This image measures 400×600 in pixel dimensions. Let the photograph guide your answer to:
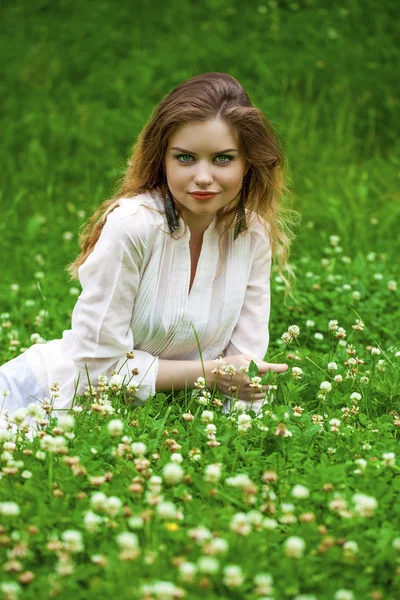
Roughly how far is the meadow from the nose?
0.78 meters

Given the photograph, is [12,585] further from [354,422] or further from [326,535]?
[354,422]

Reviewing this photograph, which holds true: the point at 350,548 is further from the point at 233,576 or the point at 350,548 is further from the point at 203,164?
the point at 203,164

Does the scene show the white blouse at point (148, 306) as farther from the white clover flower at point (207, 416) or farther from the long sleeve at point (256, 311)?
the white clover flower at point (207, 416)

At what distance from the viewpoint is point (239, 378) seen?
145 inches

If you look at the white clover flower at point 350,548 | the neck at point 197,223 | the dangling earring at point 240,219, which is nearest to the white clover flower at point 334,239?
the dangling earring at point 240,219

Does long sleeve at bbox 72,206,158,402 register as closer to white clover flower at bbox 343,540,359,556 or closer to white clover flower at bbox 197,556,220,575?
white clover flower at bbox 343,540,359,556

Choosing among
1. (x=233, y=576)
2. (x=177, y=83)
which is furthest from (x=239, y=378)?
(x=177, y=83)

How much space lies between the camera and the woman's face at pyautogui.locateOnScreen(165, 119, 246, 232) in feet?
11.3

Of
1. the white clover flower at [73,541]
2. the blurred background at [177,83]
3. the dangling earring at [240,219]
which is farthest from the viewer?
the blurred background at [177,83]

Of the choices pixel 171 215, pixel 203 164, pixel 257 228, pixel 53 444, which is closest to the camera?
pixel 53 444

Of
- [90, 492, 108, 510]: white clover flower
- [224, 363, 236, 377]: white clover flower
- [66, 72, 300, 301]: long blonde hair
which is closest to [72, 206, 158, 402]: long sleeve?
[66, 72, 300, 301]: long blonde hair

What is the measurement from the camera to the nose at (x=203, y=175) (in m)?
3.42

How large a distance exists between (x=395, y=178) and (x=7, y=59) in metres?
4.45

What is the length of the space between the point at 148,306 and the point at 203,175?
1.99ft
